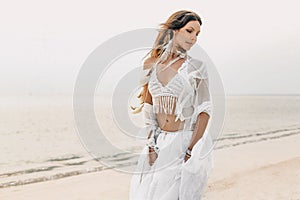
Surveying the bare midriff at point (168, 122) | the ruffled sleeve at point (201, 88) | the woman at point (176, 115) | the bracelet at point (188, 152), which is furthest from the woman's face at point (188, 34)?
the bracelet at point (188, 152)

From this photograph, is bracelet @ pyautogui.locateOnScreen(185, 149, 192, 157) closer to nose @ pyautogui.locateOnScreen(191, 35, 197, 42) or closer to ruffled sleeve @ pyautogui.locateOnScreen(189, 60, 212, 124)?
ruffled sleeve @ pyautogui.locateOnScreen(189, 60, 212, 124)

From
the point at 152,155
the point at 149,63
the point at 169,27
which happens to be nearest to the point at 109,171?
the point at 152,155

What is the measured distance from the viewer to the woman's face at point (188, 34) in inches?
84.0

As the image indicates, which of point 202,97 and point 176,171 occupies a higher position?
point 202,97

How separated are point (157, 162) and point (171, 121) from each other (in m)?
0.24

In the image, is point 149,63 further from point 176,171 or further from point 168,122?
point 176,171

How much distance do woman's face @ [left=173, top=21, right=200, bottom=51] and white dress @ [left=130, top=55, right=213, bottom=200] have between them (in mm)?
84

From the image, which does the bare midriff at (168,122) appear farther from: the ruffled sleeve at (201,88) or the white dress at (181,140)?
the ruffled sleeve at (201,88)

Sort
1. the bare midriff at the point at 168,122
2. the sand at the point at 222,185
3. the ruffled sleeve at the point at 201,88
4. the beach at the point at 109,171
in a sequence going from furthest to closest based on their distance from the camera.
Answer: the beach at the point at 109,171
the sand at the point at 222,185
the bare midriff at the point at 168,122
the ruffled sleeve at the point at 201,88

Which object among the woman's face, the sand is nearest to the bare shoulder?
the woman's face

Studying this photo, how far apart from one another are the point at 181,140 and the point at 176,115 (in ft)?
0.45

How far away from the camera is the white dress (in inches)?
82.7

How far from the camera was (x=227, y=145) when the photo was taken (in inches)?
419

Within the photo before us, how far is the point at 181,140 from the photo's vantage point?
217cm
